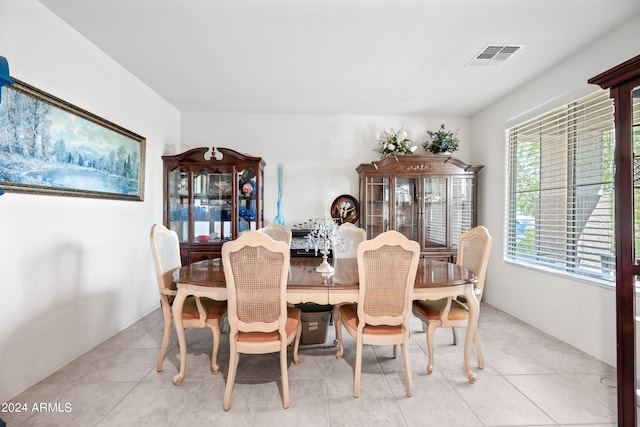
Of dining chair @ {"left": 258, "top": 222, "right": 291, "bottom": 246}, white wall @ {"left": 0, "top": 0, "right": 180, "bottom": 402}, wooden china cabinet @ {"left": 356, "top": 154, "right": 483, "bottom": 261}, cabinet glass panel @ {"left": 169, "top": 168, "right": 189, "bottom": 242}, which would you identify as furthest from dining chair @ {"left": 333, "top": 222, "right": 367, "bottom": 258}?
white wall @ {"left": 0, "top": 0, "right": 180, "bottom": 402}

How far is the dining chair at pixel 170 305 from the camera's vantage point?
2.01 meters

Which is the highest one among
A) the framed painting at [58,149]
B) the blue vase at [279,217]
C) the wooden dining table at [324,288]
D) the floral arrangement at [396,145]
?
the floral arrangement at [396,145]

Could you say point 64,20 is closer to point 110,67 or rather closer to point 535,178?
point 110,67

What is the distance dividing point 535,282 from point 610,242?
2.89 feet

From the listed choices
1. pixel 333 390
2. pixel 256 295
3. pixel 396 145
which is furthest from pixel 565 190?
pixel 256 295

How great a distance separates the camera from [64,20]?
2.16 metres

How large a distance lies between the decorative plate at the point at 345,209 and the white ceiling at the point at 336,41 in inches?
53.8

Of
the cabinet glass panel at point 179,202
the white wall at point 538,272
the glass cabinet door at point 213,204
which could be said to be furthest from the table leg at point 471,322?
the cabinet glass panel at point 179,202

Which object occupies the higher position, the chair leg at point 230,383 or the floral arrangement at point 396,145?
the floral arrangement at point 396,145

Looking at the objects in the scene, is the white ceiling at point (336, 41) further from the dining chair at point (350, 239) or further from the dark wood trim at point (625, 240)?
the dining chair at point (350, 239)

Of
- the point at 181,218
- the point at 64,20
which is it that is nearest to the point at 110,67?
the point at 64,20

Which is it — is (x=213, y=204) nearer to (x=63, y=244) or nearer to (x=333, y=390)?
(x=63, y=244)

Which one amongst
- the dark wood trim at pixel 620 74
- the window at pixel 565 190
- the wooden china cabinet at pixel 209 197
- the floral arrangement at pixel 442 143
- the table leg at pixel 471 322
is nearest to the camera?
the dark wood trim at pixel 620 74

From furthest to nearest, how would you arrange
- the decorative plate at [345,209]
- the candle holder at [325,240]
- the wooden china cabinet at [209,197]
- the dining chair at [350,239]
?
the decorative plate at [345,209] < the wooden china cabinet at [209,197] < the dining chair at [350,239] < the candle holder at [325,240]
